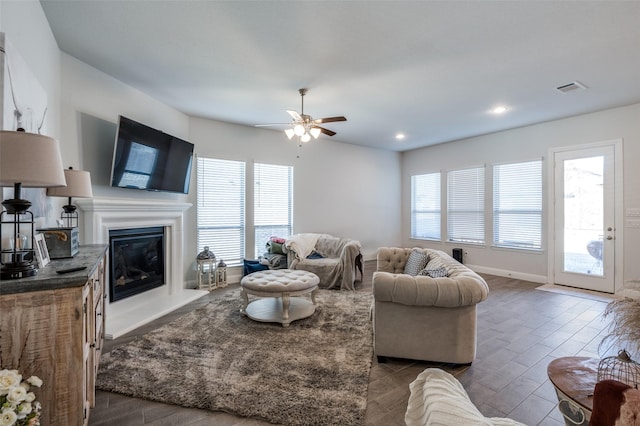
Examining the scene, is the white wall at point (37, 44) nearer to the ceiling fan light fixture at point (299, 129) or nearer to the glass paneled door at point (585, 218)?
the ceiling fan light fixture at point (299, 129)

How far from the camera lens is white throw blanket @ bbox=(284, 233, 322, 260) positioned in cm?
497

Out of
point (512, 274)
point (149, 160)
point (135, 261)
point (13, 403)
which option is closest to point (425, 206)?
point (512, 274)

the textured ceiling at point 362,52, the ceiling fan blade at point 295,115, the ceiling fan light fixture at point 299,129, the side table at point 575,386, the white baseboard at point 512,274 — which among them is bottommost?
the white baseboard at point 512,274

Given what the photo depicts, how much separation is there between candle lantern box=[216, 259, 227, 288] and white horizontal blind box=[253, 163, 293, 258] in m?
0.68

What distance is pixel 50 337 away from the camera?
137cm

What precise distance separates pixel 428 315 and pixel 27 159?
268cm

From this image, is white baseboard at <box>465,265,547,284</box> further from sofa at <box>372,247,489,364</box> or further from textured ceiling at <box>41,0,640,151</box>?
sofa at <box>372,247,489,364</box>

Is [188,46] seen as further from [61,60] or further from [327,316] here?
[327,316]

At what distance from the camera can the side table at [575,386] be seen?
1.06m

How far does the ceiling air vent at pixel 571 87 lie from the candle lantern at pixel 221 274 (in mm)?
5301

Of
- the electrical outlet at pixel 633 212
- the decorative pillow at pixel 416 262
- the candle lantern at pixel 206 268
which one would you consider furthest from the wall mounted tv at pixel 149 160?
the electrical outlet at pixel 633 212

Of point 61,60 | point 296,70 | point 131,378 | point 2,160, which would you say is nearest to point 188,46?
point 296,70

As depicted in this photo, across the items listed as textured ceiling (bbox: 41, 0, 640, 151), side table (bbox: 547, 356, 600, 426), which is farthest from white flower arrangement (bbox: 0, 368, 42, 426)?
textured ceiling (bbox: 41, 0, 640, 151)

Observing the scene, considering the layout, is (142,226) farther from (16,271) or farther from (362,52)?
(362,52)
